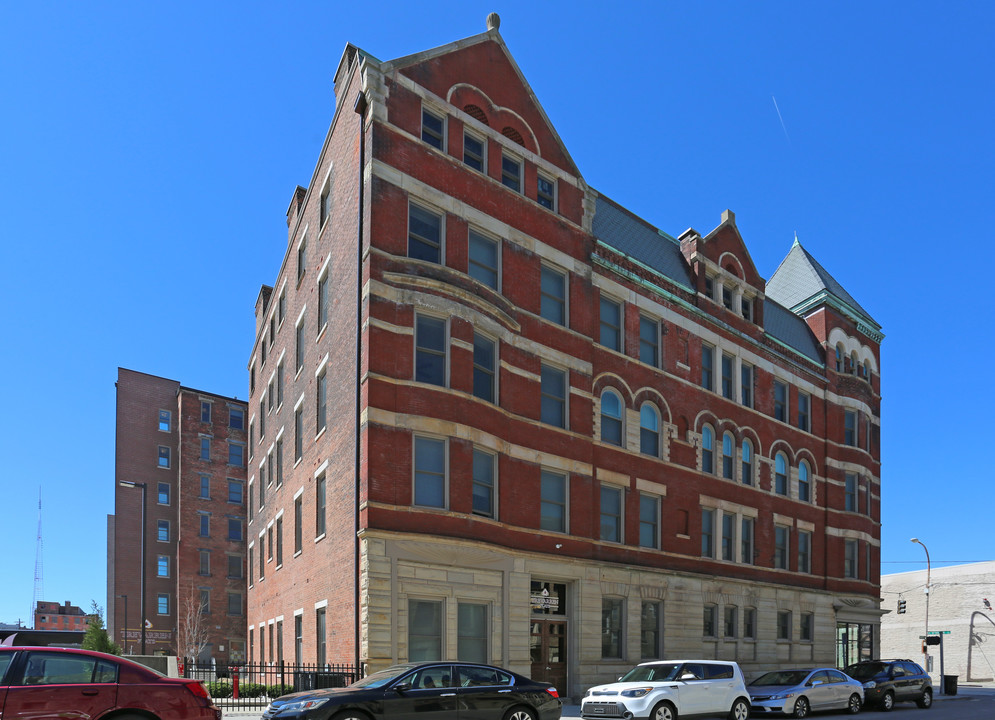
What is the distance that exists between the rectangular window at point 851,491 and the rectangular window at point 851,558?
1.59 meters

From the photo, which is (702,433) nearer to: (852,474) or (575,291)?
(575,291)

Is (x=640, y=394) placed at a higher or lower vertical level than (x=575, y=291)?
lower

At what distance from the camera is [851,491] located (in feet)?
139

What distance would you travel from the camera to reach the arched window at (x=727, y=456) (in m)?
34.5

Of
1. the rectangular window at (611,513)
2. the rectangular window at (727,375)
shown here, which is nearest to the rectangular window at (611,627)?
the rectangular window at (611,513)

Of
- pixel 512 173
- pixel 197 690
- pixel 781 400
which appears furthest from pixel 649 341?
pixel 197 690

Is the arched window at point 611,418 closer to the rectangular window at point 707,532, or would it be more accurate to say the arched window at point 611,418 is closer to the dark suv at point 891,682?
the rectangular window at point 707,532

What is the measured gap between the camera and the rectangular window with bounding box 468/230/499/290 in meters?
25.7

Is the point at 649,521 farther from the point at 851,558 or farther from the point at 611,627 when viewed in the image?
the point at 851,558

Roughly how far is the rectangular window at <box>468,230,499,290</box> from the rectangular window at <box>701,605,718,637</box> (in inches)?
573

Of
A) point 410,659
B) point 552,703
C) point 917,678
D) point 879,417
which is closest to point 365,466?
point 410,659

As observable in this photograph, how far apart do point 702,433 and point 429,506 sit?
1427cm

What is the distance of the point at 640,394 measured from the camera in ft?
101

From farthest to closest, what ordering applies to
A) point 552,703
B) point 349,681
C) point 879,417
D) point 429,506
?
1. point 879,417
2. point 429,506
3. point 349,681
4. point 552,703
